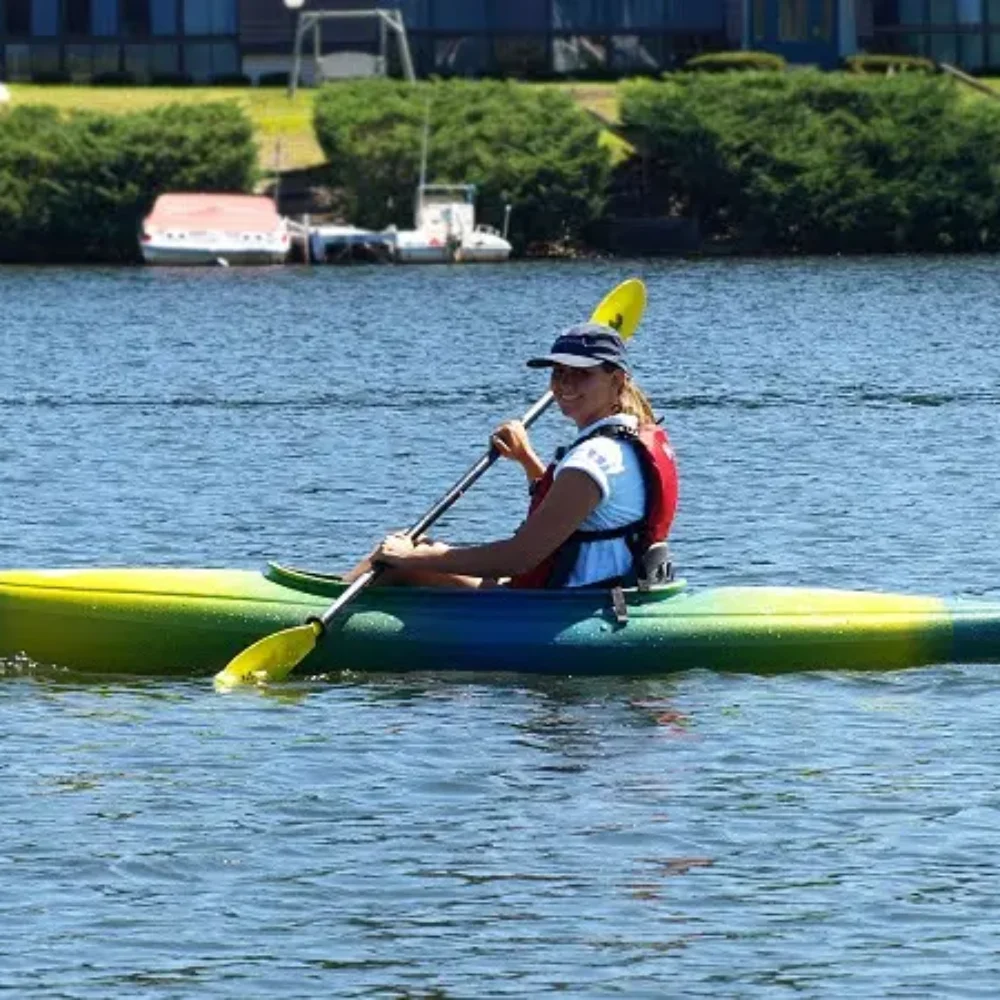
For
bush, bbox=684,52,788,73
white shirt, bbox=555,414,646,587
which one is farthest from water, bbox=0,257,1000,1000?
bush, bbox=684,52,788,73

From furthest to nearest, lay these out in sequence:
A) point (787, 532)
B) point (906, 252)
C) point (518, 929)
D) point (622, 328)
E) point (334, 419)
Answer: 1. point (906, 252)
2. point (334, 419)
3. point (787, 532)
4. point (622, 328)
5. point (518, 929)

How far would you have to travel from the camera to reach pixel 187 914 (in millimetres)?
12547

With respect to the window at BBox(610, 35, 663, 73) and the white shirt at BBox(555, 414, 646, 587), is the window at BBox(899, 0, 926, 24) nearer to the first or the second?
the window at BBox(610, 35, 663, 73)

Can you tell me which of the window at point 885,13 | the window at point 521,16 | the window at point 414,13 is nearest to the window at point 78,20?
the window at point 414,13

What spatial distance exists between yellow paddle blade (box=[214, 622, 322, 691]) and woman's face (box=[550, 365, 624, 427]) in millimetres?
1706

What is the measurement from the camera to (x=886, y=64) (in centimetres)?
8194

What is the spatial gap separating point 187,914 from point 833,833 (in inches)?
112

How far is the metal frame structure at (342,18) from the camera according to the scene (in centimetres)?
7825

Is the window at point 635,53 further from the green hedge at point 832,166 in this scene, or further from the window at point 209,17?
the window at point 209,17

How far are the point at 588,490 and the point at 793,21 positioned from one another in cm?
7055

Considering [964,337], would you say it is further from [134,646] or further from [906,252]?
[134,646]

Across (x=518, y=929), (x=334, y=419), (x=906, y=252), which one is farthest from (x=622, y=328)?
(x=906, y=252)

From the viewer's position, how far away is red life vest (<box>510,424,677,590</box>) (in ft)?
52.4

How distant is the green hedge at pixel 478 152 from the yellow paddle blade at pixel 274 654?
2216 inches
